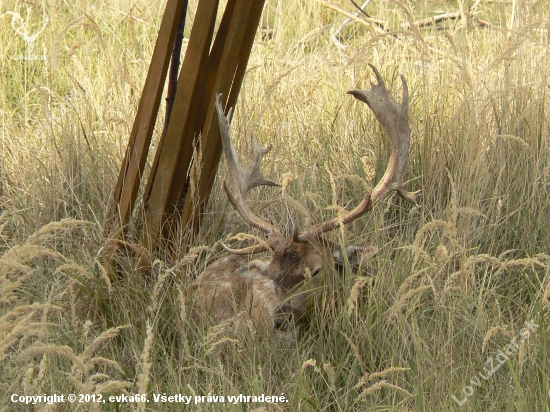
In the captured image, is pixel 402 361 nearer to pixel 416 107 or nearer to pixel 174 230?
pixel 174 230

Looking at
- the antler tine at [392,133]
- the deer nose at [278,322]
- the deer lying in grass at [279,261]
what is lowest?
the deer nose at [278,322]

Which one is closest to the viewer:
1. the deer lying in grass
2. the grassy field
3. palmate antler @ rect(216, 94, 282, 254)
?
the grassy field

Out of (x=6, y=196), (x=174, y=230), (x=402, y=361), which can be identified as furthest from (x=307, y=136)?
(x=402, y=361)

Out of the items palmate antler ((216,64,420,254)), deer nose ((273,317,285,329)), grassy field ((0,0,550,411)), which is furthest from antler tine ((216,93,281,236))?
deer nose ((273,317,285,329))

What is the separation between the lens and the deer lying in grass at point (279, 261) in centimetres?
272

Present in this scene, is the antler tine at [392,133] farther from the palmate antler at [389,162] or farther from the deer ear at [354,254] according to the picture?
the deer ear at [354,254]

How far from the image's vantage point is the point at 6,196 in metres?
3.67

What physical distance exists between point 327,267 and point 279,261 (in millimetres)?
175

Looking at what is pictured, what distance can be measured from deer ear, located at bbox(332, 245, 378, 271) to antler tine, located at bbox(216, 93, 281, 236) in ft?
0.76

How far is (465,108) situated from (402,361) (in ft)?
5.32

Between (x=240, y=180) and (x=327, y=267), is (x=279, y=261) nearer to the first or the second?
(x=327, y=267)

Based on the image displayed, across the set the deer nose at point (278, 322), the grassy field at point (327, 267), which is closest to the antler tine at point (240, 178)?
the grassy field at point (327, 267)

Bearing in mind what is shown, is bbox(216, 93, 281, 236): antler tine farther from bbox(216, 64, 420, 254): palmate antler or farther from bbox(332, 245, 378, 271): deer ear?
bbox(332, 245, 378, 271): deer ear

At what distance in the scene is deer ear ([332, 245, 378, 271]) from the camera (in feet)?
9.23
